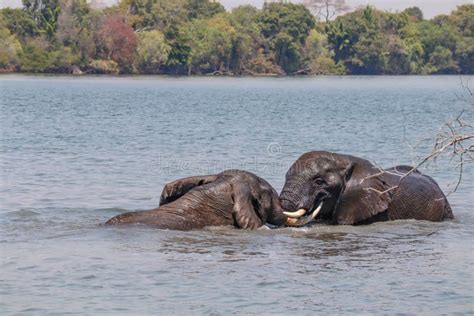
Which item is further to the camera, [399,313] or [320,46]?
[320,46]

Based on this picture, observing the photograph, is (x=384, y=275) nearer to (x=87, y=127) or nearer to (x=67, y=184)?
(x=67, y=184)

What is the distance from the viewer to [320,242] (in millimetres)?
14438

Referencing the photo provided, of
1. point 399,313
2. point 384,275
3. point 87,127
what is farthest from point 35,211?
point 87,127

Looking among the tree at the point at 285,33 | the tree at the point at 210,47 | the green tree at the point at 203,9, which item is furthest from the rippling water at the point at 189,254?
the green tree at the point at 203,9

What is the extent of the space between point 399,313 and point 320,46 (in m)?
131

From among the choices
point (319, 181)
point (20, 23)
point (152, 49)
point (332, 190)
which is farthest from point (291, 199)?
point (20, 23)

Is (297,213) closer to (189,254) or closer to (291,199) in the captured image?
(291,199)

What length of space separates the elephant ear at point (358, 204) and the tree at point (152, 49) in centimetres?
10728

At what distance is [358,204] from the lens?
15.5 meters

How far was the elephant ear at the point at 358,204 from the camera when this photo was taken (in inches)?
607

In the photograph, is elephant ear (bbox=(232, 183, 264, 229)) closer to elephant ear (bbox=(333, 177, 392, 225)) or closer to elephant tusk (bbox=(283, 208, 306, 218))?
elephant tusk (bbox=(283, 208, 306, 218))

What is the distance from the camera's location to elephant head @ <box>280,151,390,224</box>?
596 inches

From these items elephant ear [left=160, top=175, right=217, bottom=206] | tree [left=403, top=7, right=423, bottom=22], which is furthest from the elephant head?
tree [left=403, top=7, right=423, bottom=22]

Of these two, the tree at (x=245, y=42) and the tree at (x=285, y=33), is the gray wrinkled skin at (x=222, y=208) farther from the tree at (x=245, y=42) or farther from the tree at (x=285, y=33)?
the tree at (x=285, y=33)
